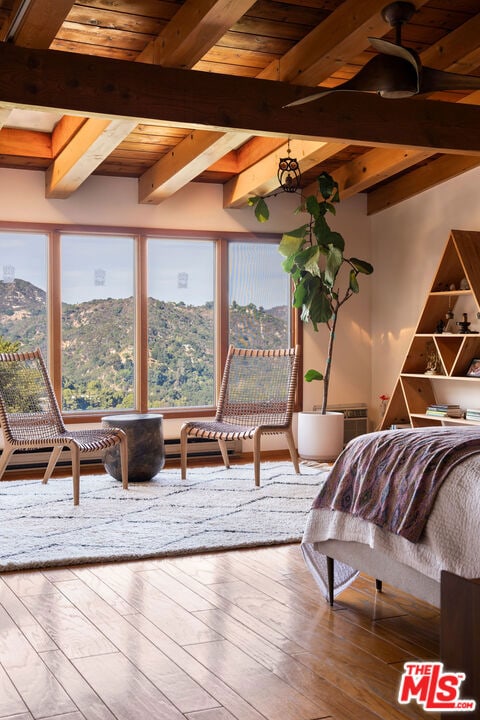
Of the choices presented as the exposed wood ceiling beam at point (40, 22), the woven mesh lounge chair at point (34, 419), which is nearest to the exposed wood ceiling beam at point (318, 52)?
the exposed wood ceiling beam at point (40, 22)

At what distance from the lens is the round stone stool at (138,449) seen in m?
5.78

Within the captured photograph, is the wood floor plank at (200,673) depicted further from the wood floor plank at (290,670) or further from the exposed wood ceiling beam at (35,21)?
the exposed wood ceiling beam at (35,21)

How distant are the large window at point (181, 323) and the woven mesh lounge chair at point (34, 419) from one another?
155 cm

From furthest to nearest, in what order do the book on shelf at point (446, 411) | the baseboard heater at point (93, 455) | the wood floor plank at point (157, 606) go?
the baseboard heater at point (93, 455)
the book on shelf at point (446, 411)
the wood floor plank at point (157, 606)

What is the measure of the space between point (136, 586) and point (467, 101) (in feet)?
13.0

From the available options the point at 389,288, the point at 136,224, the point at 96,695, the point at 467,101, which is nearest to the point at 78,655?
the point at 96,695

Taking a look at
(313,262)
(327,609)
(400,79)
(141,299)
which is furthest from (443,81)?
(141,299)

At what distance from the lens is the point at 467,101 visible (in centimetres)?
552

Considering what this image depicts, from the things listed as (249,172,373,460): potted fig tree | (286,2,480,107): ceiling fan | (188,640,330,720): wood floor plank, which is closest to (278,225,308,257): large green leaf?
(249,172,373,460): potted fig tree

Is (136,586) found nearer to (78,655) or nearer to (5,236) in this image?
(78,655)

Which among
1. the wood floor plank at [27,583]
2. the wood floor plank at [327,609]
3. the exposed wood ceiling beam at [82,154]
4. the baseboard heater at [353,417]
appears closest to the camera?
the wood floor plank at [327,609]

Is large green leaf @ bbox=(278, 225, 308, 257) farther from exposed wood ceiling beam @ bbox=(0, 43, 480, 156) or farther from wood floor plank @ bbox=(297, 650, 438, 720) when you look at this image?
wood floor plank @ bbox=(297, 650, 438, 720)

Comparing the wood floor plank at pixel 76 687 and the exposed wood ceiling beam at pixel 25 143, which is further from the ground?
the exposed wood ceiling beam at pixel 25 143

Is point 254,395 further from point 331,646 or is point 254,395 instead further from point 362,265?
point 331,646
